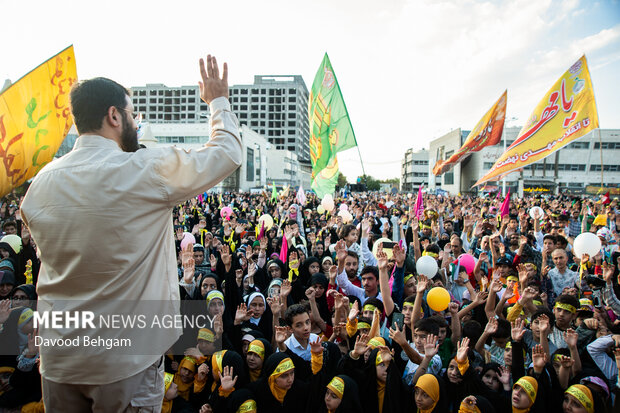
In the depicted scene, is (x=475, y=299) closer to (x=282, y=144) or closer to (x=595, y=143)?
(x=595, y=143)

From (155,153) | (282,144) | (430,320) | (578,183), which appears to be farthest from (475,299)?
(282,144)

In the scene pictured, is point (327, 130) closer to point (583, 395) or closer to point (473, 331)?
point (473, 331)

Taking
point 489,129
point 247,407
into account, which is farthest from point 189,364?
point 489,129

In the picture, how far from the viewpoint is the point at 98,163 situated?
1.22 meters

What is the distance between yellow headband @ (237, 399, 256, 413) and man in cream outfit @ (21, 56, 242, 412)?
67.3 inches

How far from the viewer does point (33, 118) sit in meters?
4.97

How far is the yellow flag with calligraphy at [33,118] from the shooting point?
452 centimetres

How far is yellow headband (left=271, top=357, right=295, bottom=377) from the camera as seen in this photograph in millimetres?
2947

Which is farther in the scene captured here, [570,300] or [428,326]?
[570,300]

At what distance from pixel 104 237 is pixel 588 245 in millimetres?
5808

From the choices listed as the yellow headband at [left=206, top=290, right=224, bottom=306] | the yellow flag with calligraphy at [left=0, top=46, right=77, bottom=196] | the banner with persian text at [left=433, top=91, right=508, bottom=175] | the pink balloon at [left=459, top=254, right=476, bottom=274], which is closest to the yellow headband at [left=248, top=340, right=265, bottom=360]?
the yellow headband at [left=206, top=290, right=224, bottom=306]

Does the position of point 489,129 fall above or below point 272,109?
below

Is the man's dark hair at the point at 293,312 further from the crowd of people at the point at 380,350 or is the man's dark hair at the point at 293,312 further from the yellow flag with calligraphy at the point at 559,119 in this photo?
the yellow flag with calligraphy at the point at 559,119

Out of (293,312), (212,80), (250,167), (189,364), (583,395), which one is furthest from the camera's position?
(250,167)
